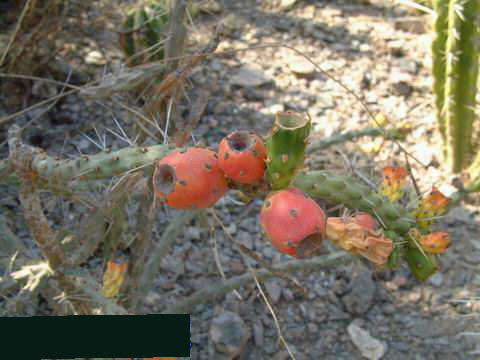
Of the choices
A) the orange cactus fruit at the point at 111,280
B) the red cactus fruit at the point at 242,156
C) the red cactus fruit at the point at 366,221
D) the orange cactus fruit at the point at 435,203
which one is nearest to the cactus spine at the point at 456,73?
the orange cactus fruit at the point at 435,203

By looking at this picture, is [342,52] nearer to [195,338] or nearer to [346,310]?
[346,310]

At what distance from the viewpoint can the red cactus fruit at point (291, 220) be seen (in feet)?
3.59

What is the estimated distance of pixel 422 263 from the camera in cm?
150

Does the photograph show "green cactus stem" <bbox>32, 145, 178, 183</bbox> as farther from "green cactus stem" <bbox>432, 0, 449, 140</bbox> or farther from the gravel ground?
"green cactus stem" <bbox>432, 0, 449, 140</bbox>

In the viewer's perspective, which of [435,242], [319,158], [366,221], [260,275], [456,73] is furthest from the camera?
[319,158]

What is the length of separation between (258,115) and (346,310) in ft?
4.19

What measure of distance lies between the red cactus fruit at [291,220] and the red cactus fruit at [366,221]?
0.21 m

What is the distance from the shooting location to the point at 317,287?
2.51 metres

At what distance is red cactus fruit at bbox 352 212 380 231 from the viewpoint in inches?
51.7

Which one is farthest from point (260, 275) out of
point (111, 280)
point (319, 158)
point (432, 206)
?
point (319, 158)

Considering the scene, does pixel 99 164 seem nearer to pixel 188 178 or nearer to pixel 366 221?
pixel 188 178

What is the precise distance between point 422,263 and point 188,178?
2.41ft

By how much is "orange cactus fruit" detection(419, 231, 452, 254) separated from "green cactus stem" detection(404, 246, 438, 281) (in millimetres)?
32

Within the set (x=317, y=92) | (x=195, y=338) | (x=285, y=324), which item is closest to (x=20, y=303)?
(x=195, y=338)
